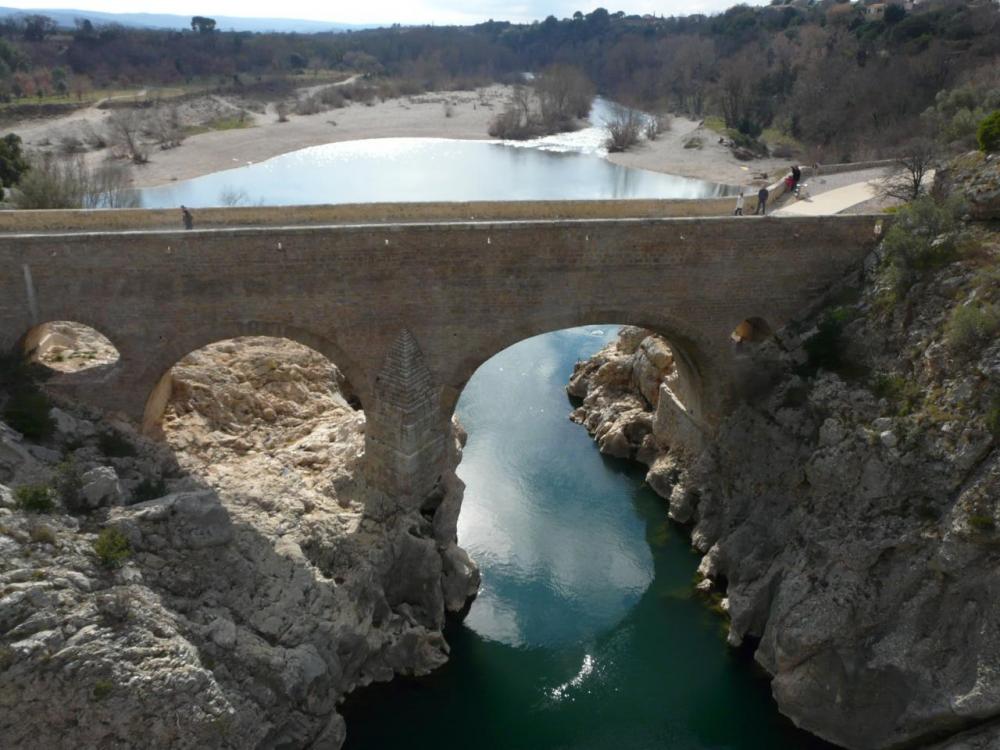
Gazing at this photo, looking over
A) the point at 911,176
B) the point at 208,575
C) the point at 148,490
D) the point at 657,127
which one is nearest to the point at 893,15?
the point at 657,127

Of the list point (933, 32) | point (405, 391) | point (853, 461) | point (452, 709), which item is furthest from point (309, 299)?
point (933, 32)

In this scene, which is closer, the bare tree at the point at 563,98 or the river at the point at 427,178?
the river at the point at 427,178

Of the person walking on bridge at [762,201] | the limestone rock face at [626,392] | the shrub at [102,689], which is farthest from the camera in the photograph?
the limestone rock face at [626,392]

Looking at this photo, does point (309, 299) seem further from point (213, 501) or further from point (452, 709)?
point (452, 709)

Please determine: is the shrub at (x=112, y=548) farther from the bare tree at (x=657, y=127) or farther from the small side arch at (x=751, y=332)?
the bare tree at (x=657, y=127)

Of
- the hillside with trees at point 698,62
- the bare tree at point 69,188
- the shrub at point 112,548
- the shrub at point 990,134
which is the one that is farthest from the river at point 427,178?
the shrub at point 112,548

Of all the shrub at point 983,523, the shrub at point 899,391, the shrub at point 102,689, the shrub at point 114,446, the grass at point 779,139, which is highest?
the grass at point 779,139

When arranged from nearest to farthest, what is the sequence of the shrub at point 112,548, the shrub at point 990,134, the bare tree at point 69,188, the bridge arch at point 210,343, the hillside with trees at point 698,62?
the shrub at point 112,548 < the bridge arch at point 210,343 < the shrub at point 990,134 < the bare tree at point 69,188 < the hillside with trees at point 698,62

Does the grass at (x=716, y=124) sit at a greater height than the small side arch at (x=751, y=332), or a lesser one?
greater
